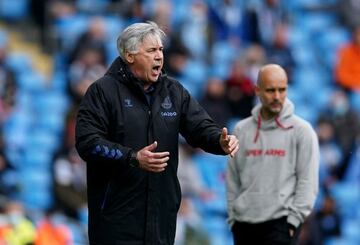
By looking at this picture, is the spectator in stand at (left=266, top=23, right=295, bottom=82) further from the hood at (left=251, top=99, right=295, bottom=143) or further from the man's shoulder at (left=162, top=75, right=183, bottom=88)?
the man's shoulder at (left=162, top=75, right=183, bottom=88)

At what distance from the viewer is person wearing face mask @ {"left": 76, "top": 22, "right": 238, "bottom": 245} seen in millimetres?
6938

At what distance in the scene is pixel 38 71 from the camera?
16.2 m

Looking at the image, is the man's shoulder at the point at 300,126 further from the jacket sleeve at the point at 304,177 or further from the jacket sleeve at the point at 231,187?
the jacket sleeve at the point at 231,187

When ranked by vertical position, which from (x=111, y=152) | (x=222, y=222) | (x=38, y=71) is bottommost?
(x=222, y=222)

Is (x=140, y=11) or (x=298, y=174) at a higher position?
(x=140, y=11)

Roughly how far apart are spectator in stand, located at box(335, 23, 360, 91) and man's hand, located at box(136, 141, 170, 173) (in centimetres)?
1029

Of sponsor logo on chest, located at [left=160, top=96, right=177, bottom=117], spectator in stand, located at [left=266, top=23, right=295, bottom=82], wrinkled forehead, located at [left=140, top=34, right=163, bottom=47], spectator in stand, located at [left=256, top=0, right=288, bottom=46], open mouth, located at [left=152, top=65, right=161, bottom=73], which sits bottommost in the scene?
sponsor logo on chest, located at [left=160, top=96, right=177, bottom=117]

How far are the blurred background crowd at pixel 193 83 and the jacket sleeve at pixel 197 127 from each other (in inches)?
205

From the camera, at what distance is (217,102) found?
14867 mm

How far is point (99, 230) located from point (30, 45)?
9809 millimetres

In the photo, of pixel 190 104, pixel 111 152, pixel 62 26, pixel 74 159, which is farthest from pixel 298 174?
pixel 62 26

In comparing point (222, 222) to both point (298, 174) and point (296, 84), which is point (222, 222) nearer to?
point (296, 84)

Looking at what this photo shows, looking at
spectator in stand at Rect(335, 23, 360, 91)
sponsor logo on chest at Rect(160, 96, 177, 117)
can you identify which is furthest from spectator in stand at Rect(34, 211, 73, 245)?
spectator in stand at Rect(335, 23, 360, 91)

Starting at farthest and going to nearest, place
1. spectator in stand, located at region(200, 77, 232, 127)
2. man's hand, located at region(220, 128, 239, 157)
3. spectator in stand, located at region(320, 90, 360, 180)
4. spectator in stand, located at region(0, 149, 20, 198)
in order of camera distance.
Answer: spectator in stand, located at region(320, 90, 360, 180)
spectator in stand, located at region(200, 77, 232, 127)
spectator in stand, located at region(0, 149, 20, 198)
man's hand, located at region(220, 128, 239, 157)
